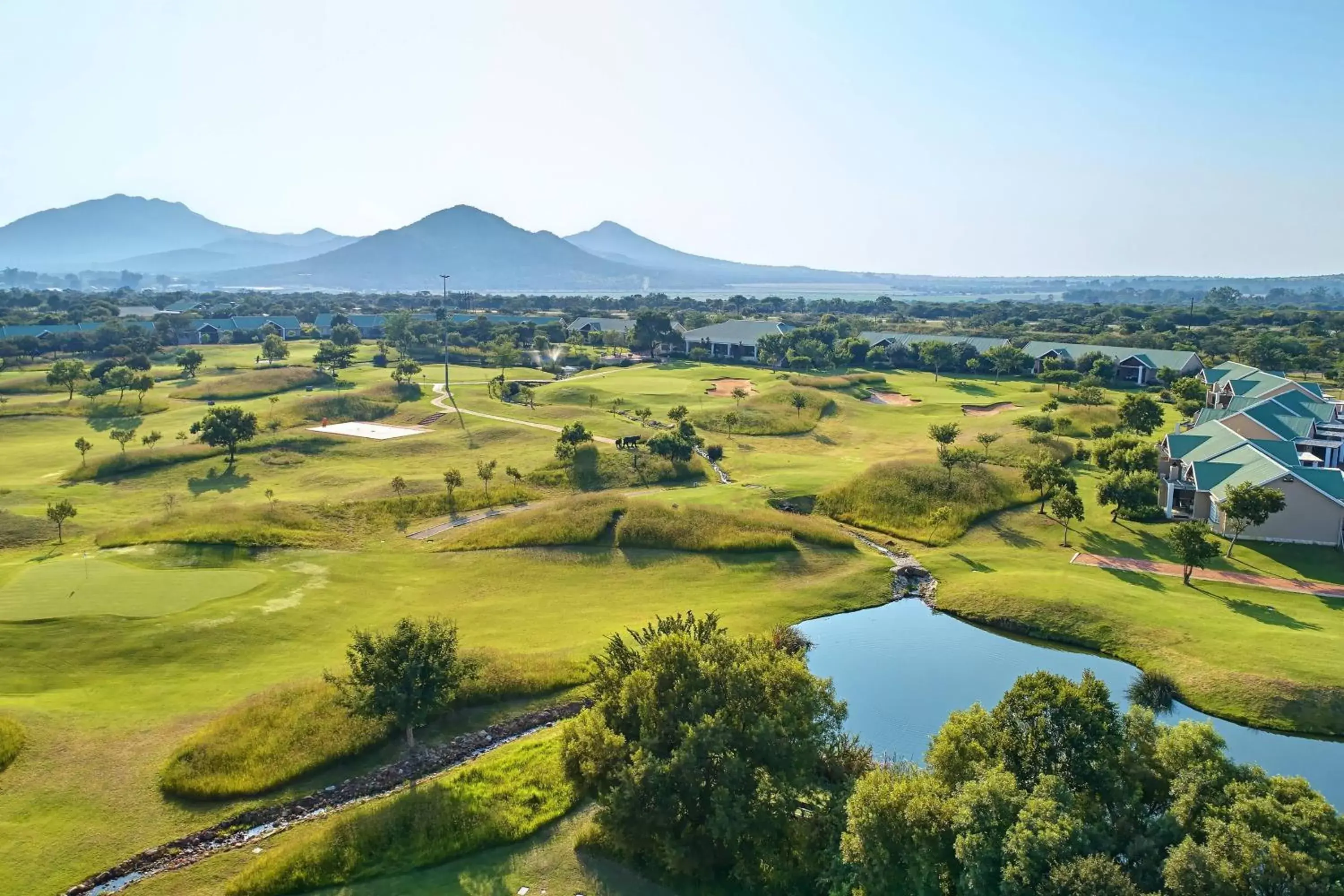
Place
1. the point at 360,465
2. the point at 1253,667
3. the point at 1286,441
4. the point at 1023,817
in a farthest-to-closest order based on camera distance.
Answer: the point at 360,465, the point at 1286,441, the point at 1253,667, the point at 1023,817

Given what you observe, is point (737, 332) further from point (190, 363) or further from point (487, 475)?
point (487, 475)

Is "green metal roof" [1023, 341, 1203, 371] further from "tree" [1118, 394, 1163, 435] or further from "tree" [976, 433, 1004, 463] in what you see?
"tree" [976, 433, 1004, 463]

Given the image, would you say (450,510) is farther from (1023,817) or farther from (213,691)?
(1023,817)

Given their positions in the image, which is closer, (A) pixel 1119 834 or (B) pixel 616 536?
(A) pixel 1119 834

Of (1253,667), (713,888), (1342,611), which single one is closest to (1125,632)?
(1253,667)

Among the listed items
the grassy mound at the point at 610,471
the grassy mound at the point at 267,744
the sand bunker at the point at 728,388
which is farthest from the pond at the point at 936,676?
the sand bunker at the point at 728,388

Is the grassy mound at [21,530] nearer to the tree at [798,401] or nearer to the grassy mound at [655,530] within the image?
the grassy mound at [655,530]

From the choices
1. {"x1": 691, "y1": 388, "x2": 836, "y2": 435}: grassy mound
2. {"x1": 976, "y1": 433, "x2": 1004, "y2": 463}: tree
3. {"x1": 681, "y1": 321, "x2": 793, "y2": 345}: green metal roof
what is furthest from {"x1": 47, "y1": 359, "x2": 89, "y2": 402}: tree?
{"x1": 976, "y1": 433, "x2": 1004, "y2": 463}: tree

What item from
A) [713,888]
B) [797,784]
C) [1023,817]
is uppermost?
[1023,817]
